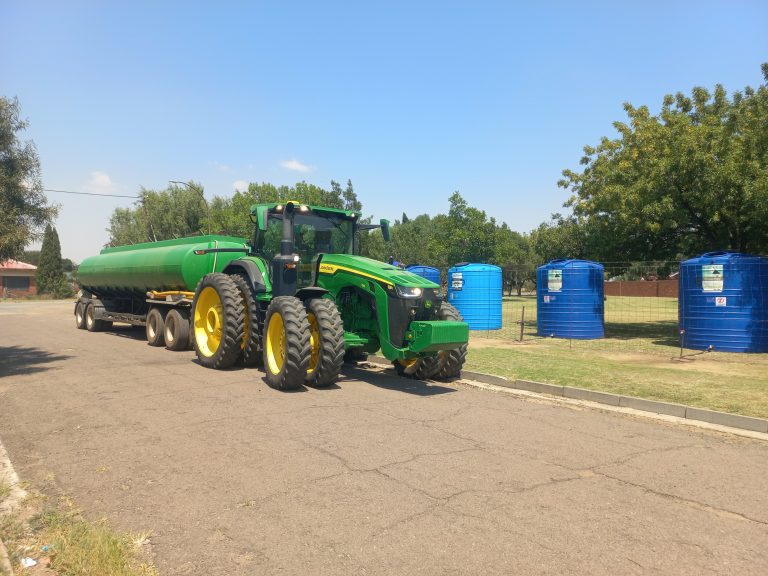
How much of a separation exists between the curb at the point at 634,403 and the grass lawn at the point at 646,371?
28cm

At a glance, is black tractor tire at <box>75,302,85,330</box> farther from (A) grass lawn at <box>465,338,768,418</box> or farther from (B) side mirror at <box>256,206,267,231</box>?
(A) grass lawn at <box>465,338,768,418</box>

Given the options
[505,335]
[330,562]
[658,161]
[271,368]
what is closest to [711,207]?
[658,161]

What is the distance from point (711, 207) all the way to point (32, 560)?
645 inches

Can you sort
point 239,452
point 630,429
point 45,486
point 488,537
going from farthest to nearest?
1. point 630,429
2. point 239,452
3. point 45,486
4. point 488,537

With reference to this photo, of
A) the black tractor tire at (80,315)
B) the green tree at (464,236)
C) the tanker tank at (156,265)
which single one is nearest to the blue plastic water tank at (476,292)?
the tanker tank at (156,265)

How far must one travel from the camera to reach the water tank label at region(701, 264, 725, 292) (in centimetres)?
1300

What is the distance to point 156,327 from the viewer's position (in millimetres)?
14656

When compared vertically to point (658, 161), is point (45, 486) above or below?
below

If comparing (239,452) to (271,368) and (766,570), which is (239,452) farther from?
(766,570)

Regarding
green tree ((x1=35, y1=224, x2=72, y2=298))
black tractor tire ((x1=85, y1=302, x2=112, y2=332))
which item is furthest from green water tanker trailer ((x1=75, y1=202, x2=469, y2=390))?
green tree ((x1=35, y1=224, x2=72, y2=298))

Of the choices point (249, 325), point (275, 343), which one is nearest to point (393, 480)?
point (275, 343)

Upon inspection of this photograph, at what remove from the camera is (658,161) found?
15.3 m

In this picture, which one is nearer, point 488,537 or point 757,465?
point 488,537

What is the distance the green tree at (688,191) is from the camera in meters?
14.3
